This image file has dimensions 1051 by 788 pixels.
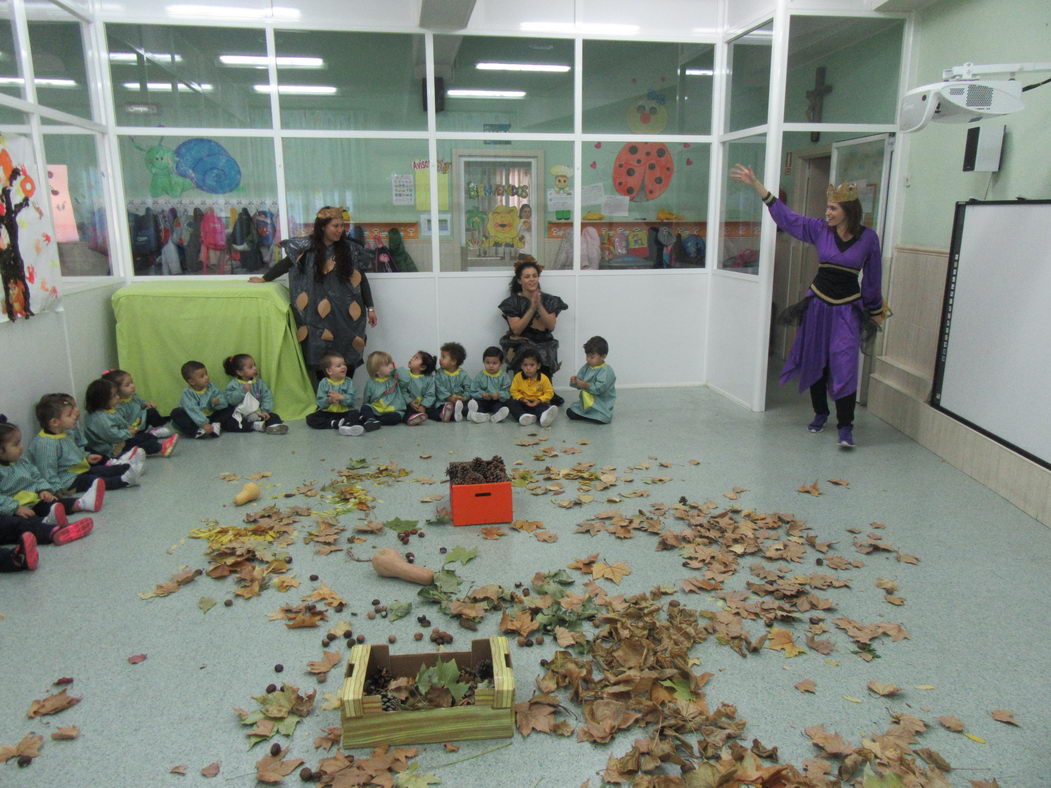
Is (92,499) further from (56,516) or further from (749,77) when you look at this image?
(749,77)

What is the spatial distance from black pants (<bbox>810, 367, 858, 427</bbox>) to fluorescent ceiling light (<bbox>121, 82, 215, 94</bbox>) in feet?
17.4

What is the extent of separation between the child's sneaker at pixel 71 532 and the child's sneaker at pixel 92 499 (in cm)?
22

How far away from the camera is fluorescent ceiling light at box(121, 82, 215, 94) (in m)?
6.13

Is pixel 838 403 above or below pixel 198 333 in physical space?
below

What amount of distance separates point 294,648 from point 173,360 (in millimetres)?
3744

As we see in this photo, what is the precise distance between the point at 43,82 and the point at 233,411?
2.51 meters

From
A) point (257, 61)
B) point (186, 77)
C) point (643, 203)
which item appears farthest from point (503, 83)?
point (186, 77)

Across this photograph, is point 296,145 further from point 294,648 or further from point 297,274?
point 294,648

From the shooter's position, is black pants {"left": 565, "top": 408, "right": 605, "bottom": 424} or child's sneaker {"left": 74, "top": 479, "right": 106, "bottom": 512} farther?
black pants {"left": 565, "top": 408, "right": 605, "bottom": 424}

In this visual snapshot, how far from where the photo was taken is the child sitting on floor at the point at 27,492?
12.7ft

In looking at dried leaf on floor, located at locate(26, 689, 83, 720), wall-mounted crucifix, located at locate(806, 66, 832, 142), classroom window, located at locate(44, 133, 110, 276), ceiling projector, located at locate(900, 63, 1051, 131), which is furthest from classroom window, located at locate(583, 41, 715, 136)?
dried leaf on floor, located at locate(26, 689, 83, 720)

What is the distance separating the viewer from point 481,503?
13.1 feet

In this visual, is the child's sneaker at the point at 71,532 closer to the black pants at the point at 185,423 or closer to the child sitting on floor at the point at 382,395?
the black pants at the point at 185,423

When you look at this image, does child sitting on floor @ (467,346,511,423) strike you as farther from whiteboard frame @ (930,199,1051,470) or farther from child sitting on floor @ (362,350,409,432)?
whiteboard frame @ (930,199,1051,470)
